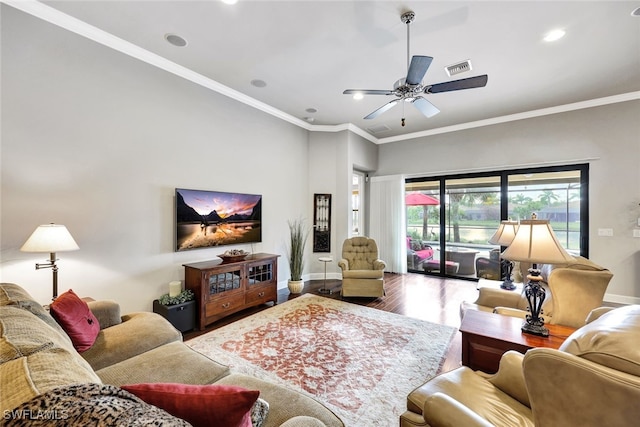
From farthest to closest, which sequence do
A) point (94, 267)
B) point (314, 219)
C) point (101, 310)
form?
point (314, 219) → point (94, 267) → point (101, 310)

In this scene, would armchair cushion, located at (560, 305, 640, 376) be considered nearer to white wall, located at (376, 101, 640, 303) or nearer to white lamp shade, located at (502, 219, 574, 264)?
white lamp shade, located at (502, 219, 574, 264)

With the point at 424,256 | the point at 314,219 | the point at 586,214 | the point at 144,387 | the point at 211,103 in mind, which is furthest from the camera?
the point at 424,256

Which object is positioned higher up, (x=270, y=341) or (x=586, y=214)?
(x=586, y=214)

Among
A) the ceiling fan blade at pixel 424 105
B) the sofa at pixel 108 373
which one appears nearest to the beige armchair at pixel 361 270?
the ceiling fan blade at pixel 424 105

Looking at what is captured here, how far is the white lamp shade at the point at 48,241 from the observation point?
205 cm

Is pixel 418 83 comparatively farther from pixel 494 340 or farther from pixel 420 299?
pixel 420 299

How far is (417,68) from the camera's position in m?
2.36

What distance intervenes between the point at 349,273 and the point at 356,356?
1.72 metres

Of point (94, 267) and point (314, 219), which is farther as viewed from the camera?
point (314, 219)

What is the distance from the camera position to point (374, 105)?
454 cm

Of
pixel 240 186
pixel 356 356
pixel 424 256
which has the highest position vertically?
pixel 240 186

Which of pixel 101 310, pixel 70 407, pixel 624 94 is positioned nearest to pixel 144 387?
pixel 70 407

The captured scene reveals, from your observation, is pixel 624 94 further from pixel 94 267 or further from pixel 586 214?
pixel 94 267

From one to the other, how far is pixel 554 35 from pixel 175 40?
13.7ft
